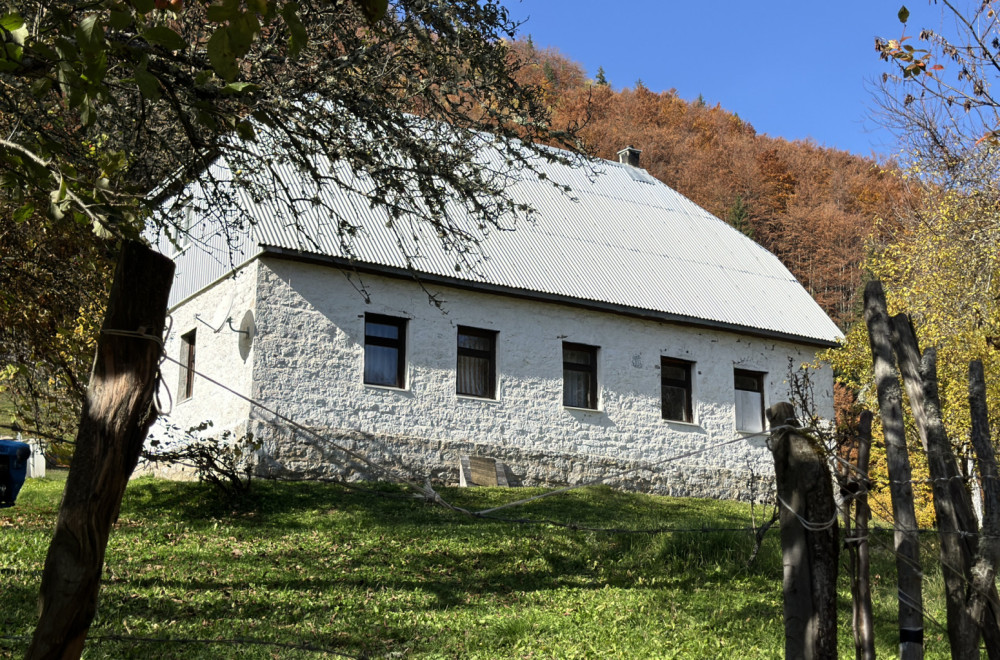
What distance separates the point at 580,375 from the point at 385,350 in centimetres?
440

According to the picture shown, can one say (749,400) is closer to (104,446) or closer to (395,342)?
(395,342)

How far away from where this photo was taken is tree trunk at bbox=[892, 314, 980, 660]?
5.73m

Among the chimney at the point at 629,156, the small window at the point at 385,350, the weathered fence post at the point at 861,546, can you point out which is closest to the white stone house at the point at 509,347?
the small window at the point at 385,350

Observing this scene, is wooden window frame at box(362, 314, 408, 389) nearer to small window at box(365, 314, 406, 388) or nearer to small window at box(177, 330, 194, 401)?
small window at box(365, 314, 406, 388)

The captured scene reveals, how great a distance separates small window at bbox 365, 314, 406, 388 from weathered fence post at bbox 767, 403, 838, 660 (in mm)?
13193

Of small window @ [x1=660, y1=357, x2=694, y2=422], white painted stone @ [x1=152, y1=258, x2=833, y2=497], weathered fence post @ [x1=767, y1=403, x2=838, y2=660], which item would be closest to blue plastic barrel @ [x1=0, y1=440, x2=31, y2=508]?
weathered fence post @ [x1=767, y1=403, x2=838, y2=660]

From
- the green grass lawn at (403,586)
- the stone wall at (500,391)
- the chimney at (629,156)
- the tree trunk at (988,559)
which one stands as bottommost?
the green grass lawn at (403,586)

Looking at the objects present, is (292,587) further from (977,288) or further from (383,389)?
(977,288)

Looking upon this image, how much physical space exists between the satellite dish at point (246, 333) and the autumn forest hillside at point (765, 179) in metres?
28.2

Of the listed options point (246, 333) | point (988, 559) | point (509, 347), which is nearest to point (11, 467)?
point (988, 559)

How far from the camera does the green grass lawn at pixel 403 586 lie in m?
7.37

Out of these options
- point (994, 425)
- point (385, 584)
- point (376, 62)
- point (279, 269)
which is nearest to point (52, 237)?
point (376, 62)

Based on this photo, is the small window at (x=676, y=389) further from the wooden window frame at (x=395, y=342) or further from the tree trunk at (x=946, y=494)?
the tree trunk at (x=946, y=494)

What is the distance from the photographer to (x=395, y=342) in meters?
17.9
